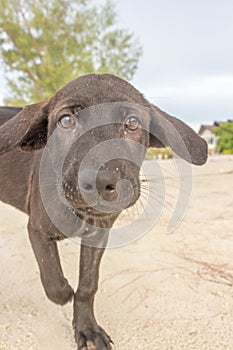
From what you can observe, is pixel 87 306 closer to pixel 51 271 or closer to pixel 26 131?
pixel 51 271

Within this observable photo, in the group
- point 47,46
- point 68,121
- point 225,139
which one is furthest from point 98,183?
point 225,139

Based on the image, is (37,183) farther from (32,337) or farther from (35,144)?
(32,337)

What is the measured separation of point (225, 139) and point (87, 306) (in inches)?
1415

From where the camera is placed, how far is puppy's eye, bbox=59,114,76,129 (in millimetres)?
2252

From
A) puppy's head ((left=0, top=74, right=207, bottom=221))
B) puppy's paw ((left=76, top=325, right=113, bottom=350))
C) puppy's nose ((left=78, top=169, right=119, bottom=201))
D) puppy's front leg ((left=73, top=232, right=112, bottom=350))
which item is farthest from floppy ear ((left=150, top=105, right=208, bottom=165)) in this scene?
puppy's paw ((left=76, top=325, right=113, bottom=350))

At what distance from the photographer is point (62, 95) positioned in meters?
2.46

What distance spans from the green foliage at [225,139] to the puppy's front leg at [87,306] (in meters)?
33.9

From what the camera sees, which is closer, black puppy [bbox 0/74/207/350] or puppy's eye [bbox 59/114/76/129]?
black puppy [bbox 0/74/207/350]

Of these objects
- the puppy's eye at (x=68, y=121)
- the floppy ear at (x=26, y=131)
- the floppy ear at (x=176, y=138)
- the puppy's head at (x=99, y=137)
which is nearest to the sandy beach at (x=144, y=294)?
the puppy's head at (x=99, y=137)

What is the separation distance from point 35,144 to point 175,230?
8.72ft

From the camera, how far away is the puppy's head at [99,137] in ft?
6.41

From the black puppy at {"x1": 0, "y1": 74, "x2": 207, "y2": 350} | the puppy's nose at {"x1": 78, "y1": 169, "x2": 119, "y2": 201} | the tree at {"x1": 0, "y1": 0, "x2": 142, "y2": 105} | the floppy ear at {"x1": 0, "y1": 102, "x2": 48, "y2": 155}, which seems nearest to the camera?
the puppy's nose at {"x1": 78, "y1": 169, "x2": 119, "y2": 201}

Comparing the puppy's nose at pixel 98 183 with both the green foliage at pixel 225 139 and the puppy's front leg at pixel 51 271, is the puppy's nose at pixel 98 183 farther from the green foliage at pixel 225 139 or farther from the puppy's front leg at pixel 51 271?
the green foliage at pixel 225 139

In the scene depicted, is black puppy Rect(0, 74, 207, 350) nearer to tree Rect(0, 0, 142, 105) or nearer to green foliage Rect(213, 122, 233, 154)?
tree Rect(0, 0, 142, 105)
